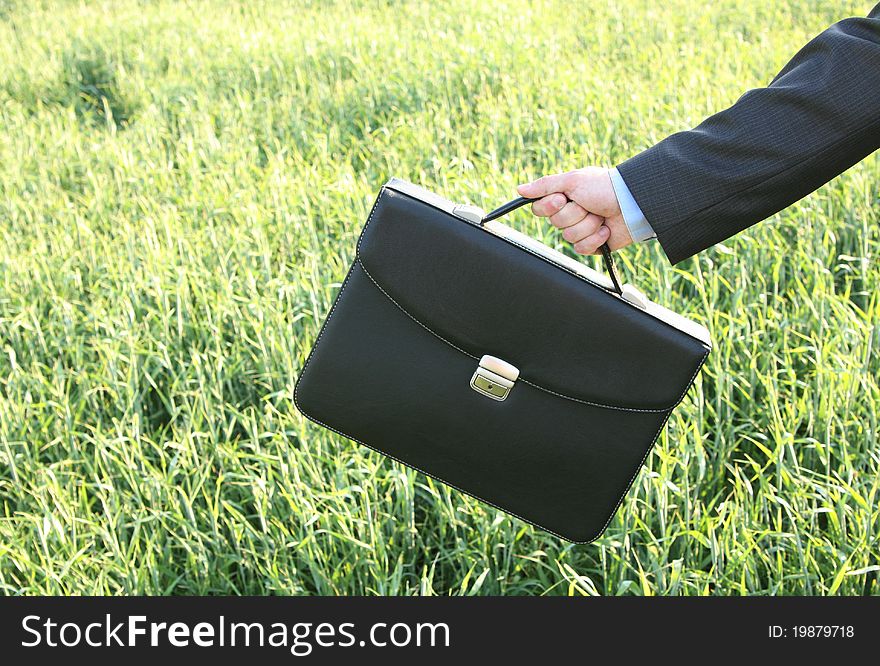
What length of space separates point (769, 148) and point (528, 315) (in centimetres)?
44

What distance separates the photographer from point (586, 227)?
143 centimetres

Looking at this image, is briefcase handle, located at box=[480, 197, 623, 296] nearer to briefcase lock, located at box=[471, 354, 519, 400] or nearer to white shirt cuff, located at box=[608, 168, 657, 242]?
white shirt cuff, located at box=[608, 168, 657, 242]

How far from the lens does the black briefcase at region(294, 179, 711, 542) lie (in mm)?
1346

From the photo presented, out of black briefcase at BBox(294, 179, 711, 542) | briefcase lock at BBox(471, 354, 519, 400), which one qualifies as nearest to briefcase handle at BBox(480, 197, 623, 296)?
black briefcase at BBox(294, 179, 711, 542)

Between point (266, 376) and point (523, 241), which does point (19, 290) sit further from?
point (523, 241)

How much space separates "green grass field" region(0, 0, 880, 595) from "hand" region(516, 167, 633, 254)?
0.63 ft

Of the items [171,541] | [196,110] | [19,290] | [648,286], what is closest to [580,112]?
[648,286]

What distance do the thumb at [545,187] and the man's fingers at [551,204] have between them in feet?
0.03

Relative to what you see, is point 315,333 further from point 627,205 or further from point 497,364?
point 627,205

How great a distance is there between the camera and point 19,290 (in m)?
2.71

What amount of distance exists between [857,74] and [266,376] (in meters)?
1.54

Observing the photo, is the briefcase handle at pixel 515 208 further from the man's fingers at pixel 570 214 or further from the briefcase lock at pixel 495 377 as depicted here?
the briefcase lock at pixel 495 377

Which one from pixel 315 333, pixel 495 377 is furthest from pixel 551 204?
pixel 315 333
